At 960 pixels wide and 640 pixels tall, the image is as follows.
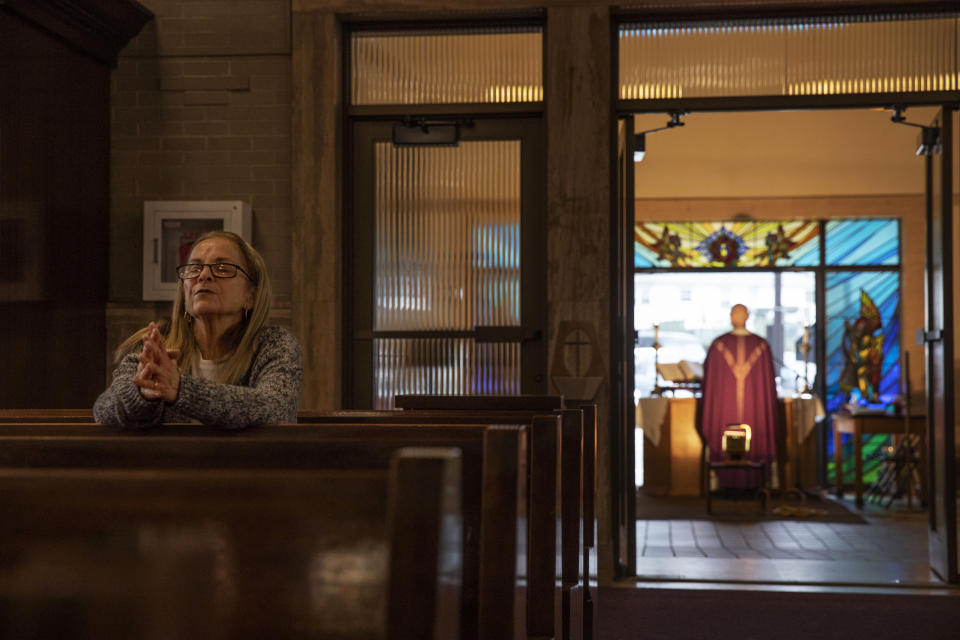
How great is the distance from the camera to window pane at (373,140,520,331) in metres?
5.20

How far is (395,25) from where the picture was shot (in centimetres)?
527

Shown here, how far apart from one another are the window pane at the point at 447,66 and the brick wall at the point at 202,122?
16.0 inches

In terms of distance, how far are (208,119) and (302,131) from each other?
0.52 meters

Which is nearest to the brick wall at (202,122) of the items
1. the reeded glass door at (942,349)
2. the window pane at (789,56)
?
the window pane at (789,56)

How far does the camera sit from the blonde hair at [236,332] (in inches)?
97.7

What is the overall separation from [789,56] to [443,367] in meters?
2.24

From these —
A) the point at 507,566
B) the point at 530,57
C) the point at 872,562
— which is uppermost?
the point at 530,57

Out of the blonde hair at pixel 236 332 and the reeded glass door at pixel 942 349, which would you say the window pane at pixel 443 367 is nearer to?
the reeded glass door at pixel 942 349

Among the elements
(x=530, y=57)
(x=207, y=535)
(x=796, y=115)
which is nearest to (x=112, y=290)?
(x=530, y=57)

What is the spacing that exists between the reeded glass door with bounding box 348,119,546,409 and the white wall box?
661 millimetres

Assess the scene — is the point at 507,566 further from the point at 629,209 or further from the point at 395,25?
the point at 395,25

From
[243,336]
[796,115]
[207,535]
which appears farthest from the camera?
[796,115]

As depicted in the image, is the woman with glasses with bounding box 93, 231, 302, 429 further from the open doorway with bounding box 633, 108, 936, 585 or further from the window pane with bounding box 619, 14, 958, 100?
the open doorway with bounding box 633, 108, 936, 585

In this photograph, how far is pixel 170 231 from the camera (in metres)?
5.22
